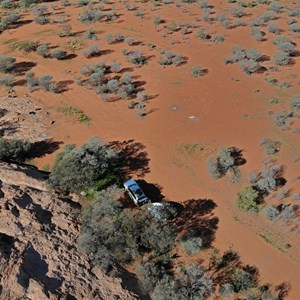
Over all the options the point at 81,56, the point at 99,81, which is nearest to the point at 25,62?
the point at 81,56

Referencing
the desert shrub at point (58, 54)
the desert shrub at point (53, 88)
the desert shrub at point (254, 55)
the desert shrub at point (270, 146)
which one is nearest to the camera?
the desert shrub at point (270, 146)

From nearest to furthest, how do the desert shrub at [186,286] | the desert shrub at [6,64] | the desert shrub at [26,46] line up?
the desert shrub at [186,286], the desert shrub at [6,64], the desert shrub at [26,46]

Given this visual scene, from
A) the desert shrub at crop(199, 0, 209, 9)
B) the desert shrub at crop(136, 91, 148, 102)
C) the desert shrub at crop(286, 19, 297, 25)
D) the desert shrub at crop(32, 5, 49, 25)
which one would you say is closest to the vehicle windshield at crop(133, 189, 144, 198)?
the desert shrub at crop(136, 91, 148, 102)

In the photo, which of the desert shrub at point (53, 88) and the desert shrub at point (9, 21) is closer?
the desert shrub at point (53, 88)

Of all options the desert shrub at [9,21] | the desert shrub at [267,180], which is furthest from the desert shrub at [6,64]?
the desert shrub at [267,180]

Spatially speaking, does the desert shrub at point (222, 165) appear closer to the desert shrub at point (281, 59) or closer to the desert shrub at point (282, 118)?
the desert shrub at point (282, 118)

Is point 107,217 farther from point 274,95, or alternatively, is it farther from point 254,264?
point 274,95

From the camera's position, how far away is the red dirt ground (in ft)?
69.5

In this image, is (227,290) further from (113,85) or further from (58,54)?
(58,54)

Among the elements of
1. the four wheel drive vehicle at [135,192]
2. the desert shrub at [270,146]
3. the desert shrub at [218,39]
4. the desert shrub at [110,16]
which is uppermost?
the desert shrub at [110,16]

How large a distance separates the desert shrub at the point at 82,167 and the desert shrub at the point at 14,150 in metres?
3.02

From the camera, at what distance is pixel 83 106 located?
1195 inches

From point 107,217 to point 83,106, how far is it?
13.1 meters

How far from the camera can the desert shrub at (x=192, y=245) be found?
19.7 m
